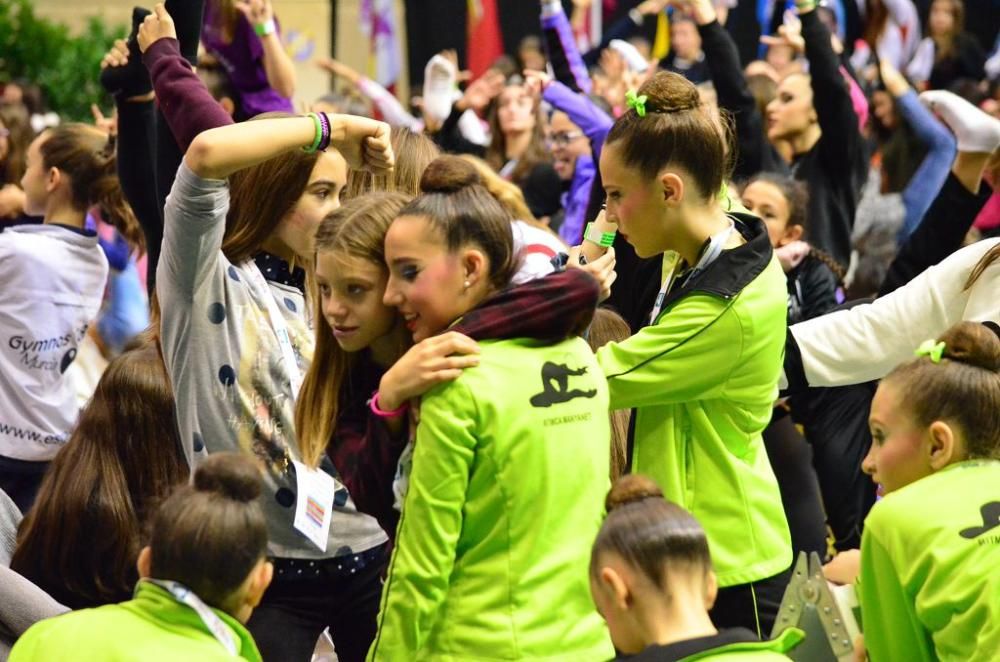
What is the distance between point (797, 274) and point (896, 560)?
2.63 meters

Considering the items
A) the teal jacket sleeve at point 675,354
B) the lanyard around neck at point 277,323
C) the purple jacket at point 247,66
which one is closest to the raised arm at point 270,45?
the purple jacket at point 247,66

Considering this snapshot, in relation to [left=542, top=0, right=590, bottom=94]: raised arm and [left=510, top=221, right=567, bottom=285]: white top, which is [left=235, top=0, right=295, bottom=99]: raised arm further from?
[left=510, top=221, right=567, bottom=285]: white top

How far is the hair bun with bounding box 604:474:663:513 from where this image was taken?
2.38 metres

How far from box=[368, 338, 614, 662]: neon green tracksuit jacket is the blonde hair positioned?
0.29 m

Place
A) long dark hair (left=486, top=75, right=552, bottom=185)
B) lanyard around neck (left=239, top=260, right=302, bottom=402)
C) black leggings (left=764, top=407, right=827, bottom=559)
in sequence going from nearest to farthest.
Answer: lanyard around neck (left=239, top=260, right=302, bottom=402), black leggings (left=764, top=407, right=827, bottom=559), long dark hair (left=486, top=75, right=552, bottom=185)

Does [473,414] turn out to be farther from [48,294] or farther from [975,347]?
[48,294]

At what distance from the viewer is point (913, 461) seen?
2.72 meters

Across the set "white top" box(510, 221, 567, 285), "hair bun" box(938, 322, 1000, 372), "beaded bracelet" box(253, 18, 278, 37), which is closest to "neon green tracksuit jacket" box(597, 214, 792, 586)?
"white top" box(510, 221, 567, 285)

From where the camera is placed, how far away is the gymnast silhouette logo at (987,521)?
8.34 feet

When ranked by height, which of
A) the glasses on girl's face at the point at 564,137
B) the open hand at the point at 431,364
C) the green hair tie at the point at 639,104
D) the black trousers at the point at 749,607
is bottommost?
the black trousers at the point at 749,607

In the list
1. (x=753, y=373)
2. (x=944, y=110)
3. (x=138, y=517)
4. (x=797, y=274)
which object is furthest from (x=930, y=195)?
(x=138, y=517)

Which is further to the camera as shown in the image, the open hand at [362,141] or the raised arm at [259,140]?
the open hand at [362,141]

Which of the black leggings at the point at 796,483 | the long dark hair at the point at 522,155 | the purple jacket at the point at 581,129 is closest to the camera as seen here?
the black leggings at the point at 796,483

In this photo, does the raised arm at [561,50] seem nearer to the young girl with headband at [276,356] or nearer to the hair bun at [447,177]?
the young girl with headband at [276,356]
